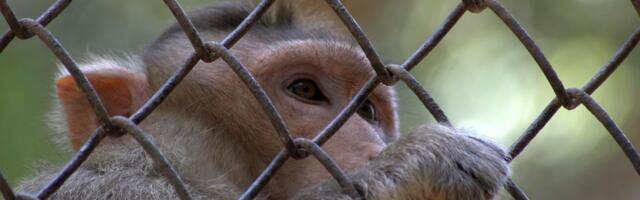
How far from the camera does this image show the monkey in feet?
8.82

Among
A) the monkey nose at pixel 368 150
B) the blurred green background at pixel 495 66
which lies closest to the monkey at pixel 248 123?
the monkey nose at pixel 368 150

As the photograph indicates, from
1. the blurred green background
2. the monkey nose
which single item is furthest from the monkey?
the blurred green background

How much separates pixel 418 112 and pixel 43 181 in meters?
2.05

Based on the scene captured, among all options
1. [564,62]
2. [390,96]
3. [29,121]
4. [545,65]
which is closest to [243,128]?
[390,96]

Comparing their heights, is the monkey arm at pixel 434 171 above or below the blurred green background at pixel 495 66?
above

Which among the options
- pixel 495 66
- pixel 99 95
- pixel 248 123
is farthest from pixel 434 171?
pixel 495 66

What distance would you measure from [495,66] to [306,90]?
5.04m

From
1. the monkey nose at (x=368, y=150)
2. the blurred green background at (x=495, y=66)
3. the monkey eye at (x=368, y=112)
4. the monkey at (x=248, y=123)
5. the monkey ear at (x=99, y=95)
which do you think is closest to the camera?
the monkey at (x=248, y=123)

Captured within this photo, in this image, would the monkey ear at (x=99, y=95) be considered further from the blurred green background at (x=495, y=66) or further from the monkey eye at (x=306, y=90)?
the blurred green background at (x=495, y=66)

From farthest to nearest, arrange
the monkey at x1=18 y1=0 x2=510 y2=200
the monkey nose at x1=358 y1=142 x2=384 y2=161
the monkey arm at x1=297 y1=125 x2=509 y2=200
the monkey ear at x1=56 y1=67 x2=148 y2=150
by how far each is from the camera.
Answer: the monkey ear at x1=56 y1=67 x2=148 y2=150
the monkey nose at x1=358 y1=142 x2=384 y2=161
the monkey at x1=18 y1=0 x2=510 y2=200
the monkey arm at x1=297 y1=125 x2=509 y2=200

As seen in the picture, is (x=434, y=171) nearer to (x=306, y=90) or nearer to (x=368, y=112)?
Result: (x=306, y=90)

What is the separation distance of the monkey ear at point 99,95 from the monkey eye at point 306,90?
51cm

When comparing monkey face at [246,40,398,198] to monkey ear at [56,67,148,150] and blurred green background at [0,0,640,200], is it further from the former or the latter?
blurred green background at [0,0,640,200]

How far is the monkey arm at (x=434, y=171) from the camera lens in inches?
99.3
